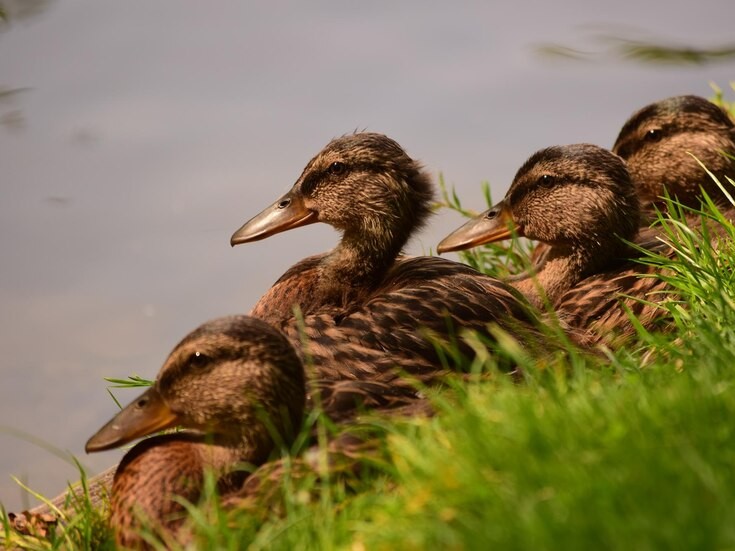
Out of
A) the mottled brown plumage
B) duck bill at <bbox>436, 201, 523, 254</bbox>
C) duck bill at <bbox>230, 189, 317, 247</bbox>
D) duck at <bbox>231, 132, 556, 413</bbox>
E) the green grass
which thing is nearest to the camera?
the green grass

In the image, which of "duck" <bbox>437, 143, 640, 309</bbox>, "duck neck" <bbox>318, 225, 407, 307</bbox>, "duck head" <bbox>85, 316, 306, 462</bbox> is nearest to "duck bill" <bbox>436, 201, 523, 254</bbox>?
"duck" <bbox>437, 143, 640, 309</bbox>

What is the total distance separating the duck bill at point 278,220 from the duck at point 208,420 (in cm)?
148

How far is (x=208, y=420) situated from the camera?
146 inches

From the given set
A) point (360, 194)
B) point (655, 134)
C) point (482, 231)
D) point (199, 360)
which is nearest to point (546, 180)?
point (482, 231)

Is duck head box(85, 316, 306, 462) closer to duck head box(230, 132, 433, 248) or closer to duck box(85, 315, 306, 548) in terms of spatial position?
duck box(85, 315, 306, 548)

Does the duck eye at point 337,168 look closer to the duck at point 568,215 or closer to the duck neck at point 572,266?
the duck at point 568,215

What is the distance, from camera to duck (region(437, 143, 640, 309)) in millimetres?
5391

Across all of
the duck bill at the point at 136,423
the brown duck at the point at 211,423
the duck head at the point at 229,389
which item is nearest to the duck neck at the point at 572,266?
the brown duck at the point at 211,423

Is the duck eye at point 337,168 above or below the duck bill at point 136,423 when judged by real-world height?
above

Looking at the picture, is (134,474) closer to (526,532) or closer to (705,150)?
(526,532)

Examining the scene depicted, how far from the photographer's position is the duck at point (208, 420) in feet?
11.8

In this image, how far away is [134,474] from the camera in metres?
3.71

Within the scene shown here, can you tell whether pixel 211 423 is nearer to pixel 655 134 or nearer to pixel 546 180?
pixel 546 180

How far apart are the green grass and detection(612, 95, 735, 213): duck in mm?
2749
